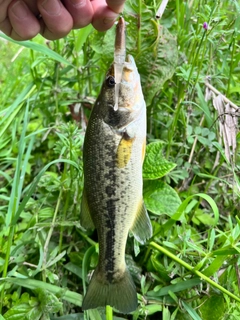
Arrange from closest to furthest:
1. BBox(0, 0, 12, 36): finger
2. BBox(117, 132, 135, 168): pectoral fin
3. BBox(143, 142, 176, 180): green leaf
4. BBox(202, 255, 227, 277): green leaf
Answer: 1. BBox(117, 132, 135, 168): pectoral fin
2. BBox(202, 255, 227, 277): green leaf
3. BBox(0, 0, 12, 36): finger
4. BBox(143, 142, 176, 180): green leaf

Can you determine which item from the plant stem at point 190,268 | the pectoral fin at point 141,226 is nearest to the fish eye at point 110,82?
the pectoral fin at point 141,226

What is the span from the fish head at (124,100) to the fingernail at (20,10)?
46 centimetres

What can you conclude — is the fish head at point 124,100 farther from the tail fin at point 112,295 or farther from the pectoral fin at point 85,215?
the tail fin at point 112,295

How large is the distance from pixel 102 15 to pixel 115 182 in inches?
26.1

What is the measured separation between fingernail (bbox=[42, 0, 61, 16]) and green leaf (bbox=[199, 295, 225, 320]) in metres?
1.24

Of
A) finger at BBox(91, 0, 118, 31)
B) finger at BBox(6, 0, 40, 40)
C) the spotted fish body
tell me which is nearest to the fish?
the spotted fish body

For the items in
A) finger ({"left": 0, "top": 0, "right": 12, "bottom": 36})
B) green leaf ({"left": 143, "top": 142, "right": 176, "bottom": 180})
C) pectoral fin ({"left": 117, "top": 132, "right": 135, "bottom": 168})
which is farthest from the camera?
green leaf ({"left": 143, "top": 142, "right": 176, "bottom": 180})

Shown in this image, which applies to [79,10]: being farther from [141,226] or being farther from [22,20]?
[141,226]

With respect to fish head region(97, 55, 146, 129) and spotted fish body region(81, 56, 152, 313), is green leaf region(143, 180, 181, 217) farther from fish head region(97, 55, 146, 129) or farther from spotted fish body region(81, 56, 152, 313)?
fish head region(97, 55, 146, 129)

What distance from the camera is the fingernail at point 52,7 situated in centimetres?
149

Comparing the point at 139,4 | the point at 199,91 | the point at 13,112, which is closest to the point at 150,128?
the point at 199,91

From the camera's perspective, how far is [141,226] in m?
1.43

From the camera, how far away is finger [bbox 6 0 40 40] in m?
1.57

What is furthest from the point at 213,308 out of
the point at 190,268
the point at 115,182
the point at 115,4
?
the point at 115,4
